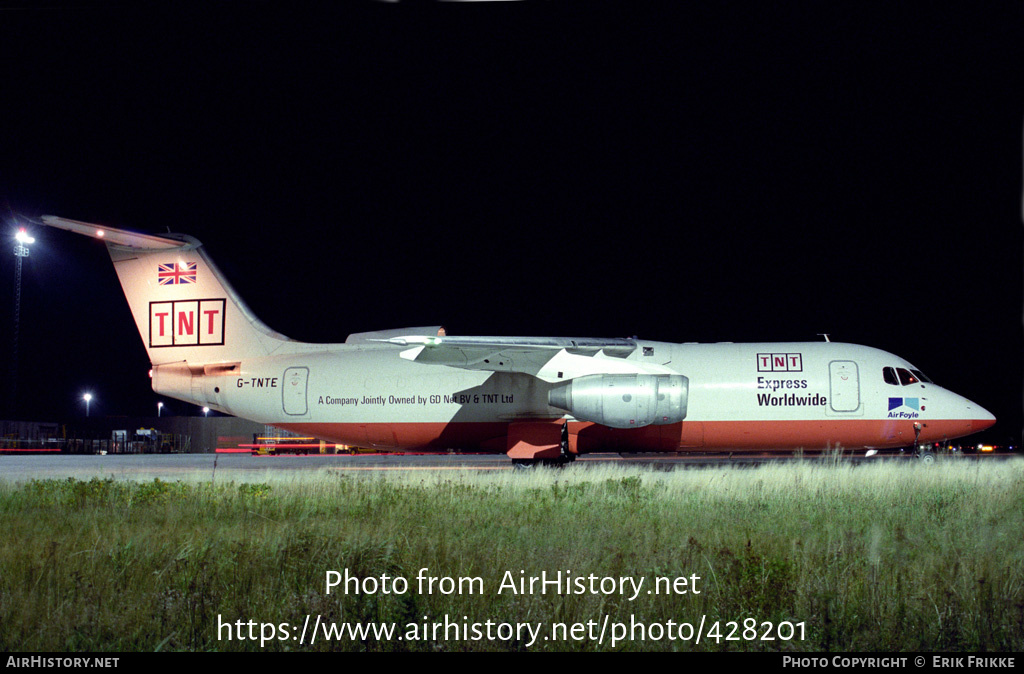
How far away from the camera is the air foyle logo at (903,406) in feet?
56.2

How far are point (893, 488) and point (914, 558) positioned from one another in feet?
18.6

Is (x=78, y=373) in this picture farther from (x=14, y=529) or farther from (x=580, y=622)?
(x=580, y=622)

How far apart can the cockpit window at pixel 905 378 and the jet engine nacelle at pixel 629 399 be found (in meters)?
5.81

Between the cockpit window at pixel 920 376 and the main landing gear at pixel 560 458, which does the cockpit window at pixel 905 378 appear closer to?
the cockpit window at pixel 920 376

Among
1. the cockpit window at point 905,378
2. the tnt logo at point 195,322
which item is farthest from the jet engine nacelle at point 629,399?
the tnt logo at point 195,322

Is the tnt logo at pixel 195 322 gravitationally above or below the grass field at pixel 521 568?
above

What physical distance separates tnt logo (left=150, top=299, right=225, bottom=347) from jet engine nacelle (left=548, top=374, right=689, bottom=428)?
9.92 meters

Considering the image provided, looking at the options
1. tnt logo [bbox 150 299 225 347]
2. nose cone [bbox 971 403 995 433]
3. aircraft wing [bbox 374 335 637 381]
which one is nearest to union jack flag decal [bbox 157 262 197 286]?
tnt logo [bbox 150 299 225 347]

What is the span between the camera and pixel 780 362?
17312 mm

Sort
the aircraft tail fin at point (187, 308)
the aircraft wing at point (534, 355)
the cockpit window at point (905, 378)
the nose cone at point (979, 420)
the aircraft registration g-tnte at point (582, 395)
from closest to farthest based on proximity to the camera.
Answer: the aircraft registration g-tnte at point (582, 395), the aircraft wing at point (534, 355), the nose cone at point (979, 420), the cockpit window at point (905, 378), the aircraft tail fin at point (187, 308)

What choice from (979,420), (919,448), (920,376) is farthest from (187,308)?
(979,420)

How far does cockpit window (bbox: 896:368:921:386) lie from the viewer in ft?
57.2

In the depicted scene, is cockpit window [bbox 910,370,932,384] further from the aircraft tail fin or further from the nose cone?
the aircraft tail fin

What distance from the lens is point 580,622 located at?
473 cm
